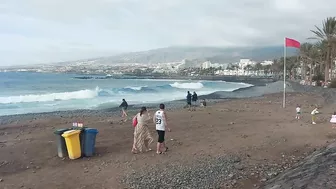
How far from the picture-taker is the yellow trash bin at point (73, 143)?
33.3 ft

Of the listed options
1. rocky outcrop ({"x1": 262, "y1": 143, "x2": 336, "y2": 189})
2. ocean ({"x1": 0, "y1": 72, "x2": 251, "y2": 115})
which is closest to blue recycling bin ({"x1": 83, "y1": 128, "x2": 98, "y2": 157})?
rocky outcrop ({"x1": 262, "y1": 143, "x2": 336, "y2": 189})

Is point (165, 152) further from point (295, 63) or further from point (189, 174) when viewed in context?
point (295, 63)

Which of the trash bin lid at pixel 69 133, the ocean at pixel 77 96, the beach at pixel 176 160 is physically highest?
the trash bin lid at pixel 69 133

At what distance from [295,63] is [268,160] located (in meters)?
97.6

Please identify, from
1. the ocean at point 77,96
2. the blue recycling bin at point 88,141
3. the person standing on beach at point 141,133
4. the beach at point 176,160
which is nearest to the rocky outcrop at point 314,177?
the beach at point 176,160

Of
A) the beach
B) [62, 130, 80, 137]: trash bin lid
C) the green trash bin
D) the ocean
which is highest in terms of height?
[62, 130, 80, 137]: trash bin lid

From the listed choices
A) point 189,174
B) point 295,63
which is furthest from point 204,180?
point 295,63

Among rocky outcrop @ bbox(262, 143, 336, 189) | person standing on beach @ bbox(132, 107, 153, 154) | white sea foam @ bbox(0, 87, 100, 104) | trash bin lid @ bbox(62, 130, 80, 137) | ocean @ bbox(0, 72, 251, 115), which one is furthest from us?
white sea foam @ bbox(0, 87, 100, 104)

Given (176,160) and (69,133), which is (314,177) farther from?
(69,133)

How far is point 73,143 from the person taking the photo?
1023 centimetres

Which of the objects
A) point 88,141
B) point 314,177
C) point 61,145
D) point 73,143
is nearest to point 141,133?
point 88,141

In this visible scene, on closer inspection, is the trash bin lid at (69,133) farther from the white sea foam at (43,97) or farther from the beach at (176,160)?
the white sea foam at (43,97)

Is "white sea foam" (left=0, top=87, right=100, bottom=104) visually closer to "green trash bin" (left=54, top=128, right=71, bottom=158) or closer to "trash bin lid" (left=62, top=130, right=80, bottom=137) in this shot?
"green trash bin" (left=54, top=128, right=71, bottom=158)

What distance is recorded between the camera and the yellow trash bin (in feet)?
33.3
